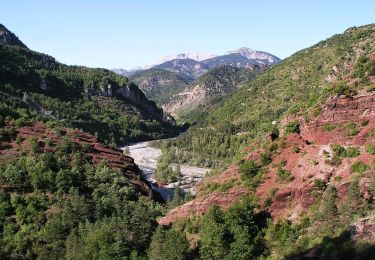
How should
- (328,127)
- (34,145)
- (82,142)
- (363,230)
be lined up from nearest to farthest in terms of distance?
(363,230) < (328,127) < (34,145) < (82,142)

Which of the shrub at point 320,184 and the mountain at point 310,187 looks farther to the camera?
the shrub at point 320,184

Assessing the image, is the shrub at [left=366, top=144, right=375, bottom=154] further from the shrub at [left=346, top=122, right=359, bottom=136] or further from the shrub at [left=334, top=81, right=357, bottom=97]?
the shrub at [left=334, top=81, right=357, bottom=97]

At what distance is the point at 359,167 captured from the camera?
55.1 m

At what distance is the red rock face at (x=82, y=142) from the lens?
97.9m

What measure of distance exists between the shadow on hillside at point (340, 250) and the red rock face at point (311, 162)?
722 cm

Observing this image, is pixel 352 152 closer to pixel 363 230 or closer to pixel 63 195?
Answer: pixel 363 230

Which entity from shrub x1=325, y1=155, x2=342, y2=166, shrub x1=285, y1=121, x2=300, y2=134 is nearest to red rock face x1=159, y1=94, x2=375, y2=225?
shrub x1=325, y1=155, x2=342, y2=166

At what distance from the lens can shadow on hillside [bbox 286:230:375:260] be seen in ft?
140

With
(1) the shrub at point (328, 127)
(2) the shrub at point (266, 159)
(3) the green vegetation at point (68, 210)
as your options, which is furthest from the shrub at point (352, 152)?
(3) the green vegetation at point (68, 210)

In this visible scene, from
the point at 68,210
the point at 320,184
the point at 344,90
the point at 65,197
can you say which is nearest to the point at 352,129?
the point at 344,90

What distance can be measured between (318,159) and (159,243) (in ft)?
74.6

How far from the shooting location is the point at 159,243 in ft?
194

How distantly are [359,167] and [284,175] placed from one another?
32.4ft

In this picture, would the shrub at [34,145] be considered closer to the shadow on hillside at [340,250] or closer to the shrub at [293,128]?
the shrub at [293,128]
